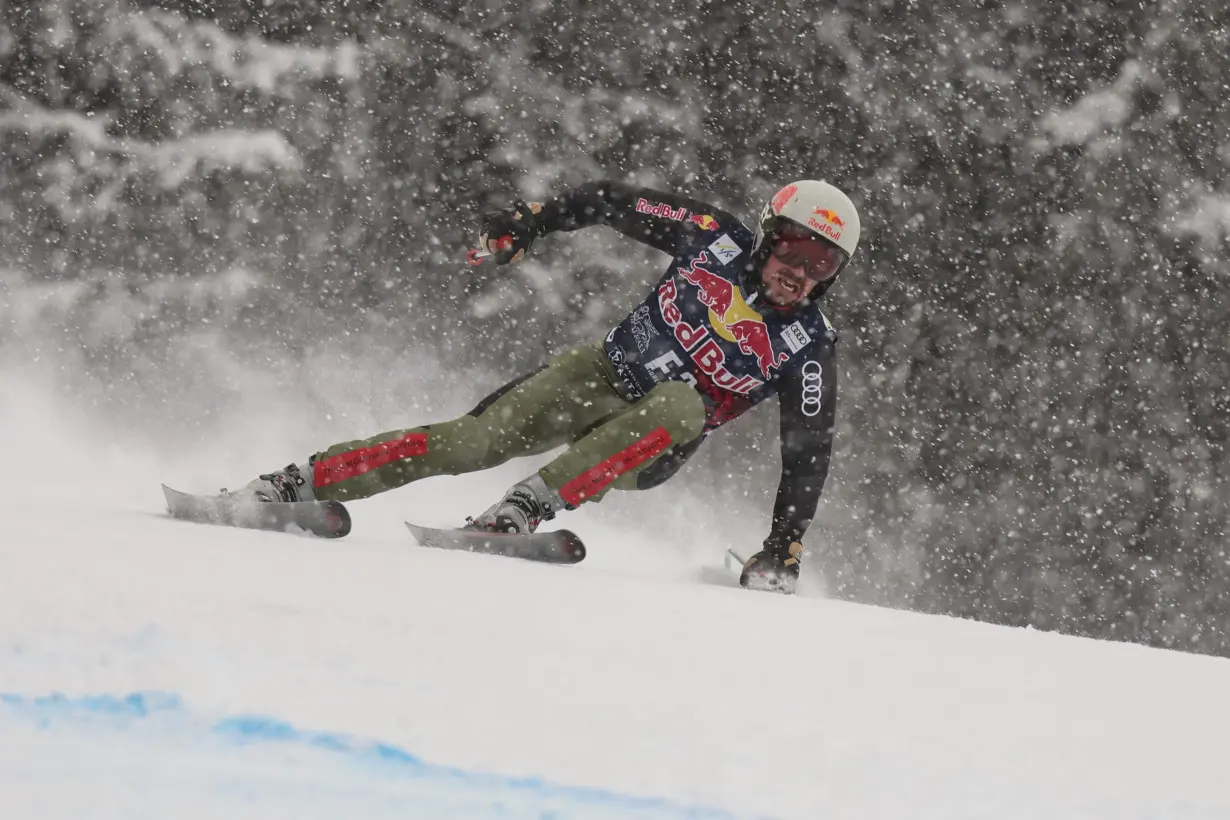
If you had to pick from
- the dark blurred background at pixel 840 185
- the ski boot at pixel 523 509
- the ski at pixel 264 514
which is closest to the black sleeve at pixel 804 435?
the ski boot at pixel 523 509

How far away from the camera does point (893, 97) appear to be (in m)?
7.22

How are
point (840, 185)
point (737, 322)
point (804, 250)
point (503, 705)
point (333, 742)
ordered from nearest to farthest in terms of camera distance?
point (333, 742), point (503, 705), point (804, 250), point (737, 322), point (840, 185)

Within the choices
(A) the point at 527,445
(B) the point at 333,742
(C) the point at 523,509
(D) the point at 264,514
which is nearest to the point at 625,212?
(A) the point at 527,445

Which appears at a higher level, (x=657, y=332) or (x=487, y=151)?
(x=487, y=151)

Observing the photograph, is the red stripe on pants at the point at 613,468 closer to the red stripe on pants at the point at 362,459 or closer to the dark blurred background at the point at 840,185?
the red stripe on pants at the point at 362,459

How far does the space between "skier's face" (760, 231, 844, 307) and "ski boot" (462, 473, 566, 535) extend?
0.92 metres

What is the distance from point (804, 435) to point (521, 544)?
1.05m

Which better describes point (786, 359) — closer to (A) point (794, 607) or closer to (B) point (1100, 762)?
(A) point (794, 607)

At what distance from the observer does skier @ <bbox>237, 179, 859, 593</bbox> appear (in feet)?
10.8

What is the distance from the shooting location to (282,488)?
10.6ft

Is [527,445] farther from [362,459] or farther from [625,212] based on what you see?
[625,212]

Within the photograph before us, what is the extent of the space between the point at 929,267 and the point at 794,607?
16.5 feet

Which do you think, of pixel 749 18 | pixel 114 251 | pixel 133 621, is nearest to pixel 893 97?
pixel 749 18

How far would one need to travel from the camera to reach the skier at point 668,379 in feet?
10.8
